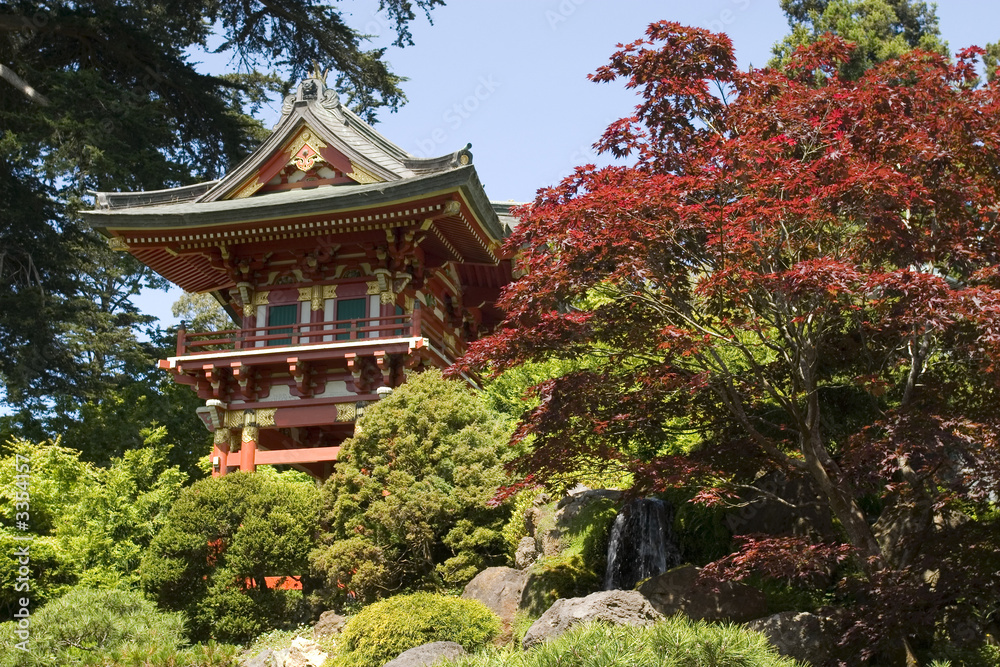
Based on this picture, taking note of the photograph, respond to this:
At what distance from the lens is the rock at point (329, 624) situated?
14.3 m

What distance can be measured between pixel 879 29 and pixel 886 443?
24.6 m

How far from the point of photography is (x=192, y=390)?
26.2 m

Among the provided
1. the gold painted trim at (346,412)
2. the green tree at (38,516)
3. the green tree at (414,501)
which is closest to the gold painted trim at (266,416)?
the gold painted trim at (346,412)

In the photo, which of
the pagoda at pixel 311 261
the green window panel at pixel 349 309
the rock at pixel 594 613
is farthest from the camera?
the green window panel at pixel 349 309

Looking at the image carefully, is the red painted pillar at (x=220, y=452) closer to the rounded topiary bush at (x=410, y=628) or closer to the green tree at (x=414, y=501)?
the green tree at (x=414, y=501)

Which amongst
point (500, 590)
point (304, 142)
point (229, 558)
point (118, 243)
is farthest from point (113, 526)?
point (304, 142)

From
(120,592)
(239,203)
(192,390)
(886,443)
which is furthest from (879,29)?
(120,592)

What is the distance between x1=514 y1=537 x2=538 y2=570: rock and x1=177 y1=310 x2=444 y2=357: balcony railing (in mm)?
5894

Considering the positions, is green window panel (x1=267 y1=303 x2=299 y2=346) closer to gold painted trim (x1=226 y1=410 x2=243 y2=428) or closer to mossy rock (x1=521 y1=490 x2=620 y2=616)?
gold painted trim (x1=226 y1=410 x2=243 y2=428)

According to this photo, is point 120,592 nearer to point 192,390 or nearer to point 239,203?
point 239,203

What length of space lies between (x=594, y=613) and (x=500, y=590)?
312 cm

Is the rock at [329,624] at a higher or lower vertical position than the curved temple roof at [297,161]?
lower

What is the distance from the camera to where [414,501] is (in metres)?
14.3

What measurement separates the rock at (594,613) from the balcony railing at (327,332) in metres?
8.87
